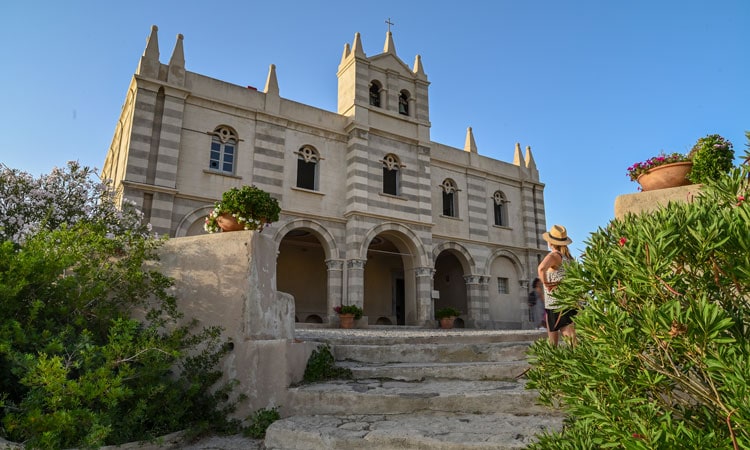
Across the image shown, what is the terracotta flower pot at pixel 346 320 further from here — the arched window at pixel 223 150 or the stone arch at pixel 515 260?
the stone arch at pixel 515 260

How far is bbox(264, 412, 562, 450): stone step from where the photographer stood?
329 centimetres

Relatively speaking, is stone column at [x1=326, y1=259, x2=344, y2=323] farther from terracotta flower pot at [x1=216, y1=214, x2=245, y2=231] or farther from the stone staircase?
the stone staircase

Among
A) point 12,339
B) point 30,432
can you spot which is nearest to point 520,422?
point 30,432

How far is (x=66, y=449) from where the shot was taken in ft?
9.96

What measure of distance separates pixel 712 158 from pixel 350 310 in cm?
1061

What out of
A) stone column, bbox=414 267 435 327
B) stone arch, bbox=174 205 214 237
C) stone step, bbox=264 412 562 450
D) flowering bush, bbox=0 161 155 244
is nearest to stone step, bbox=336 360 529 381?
stone step, bbox=264 412 562 450

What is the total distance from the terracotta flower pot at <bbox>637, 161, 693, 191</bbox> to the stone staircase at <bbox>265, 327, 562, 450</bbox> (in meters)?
2.59

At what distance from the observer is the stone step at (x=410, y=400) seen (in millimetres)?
4070

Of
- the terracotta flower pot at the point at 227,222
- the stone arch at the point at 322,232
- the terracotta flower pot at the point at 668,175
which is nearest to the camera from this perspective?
the terracotta flower pot at the point at 668,175

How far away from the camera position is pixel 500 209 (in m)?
20.2

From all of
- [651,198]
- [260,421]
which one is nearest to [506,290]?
[651,198]

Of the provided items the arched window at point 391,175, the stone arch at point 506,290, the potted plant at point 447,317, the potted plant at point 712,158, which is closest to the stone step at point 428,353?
the potted plant at point 712,158

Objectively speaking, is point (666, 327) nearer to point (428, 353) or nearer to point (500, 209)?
point (428, 353)

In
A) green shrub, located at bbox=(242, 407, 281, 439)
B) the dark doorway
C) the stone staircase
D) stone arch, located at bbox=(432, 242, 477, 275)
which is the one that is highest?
stone arch, located at bbox=(432, 242, 477, 275)
